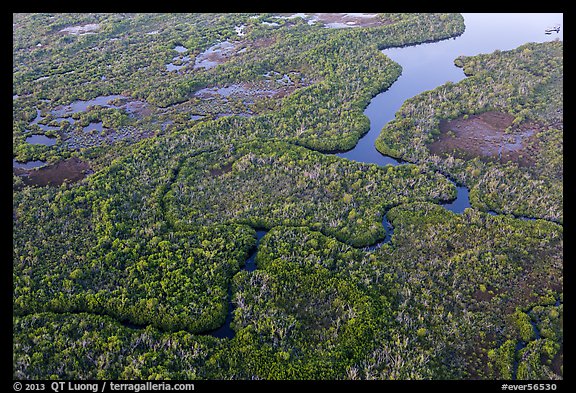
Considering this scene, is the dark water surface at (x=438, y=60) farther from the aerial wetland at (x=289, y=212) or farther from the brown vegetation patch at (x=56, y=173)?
the brown vegetation patch at (x=56, y=173)

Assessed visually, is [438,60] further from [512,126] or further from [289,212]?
[289,212]

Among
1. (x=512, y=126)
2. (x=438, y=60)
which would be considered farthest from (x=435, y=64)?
(x=512, y=126)

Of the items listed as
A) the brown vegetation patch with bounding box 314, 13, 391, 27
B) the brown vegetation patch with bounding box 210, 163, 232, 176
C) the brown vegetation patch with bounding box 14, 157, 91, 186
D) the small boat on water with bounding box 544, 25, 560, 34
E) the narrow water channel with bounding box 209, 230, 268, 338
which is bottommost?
the narrow water channel with bounding box 209, 230, 268, 338

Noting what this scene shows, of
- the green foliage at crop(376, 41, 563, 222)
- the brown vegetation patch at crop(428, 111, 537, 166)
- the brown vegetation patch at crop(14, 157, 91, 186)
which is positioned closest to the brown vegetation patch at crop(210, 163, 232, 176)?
the brown vegetation patch at crop(14, 157, 91, 186)

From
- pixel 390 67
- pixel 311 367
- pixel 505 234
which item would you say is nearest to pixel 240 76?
pixel 390 67

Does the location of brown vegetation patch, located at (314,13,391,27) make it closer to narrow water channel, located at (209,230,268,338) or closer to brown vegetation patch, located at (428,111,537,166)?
brown vegetation patch, located at (428,111,537,166)

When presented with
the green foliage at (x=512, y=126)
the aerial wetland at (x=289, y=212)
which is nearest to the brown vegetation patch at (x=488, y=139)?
the aerial wetland at (x=289, y=212)

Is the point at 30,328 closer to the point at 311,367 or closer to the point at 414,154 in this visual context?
the point at 311,367
